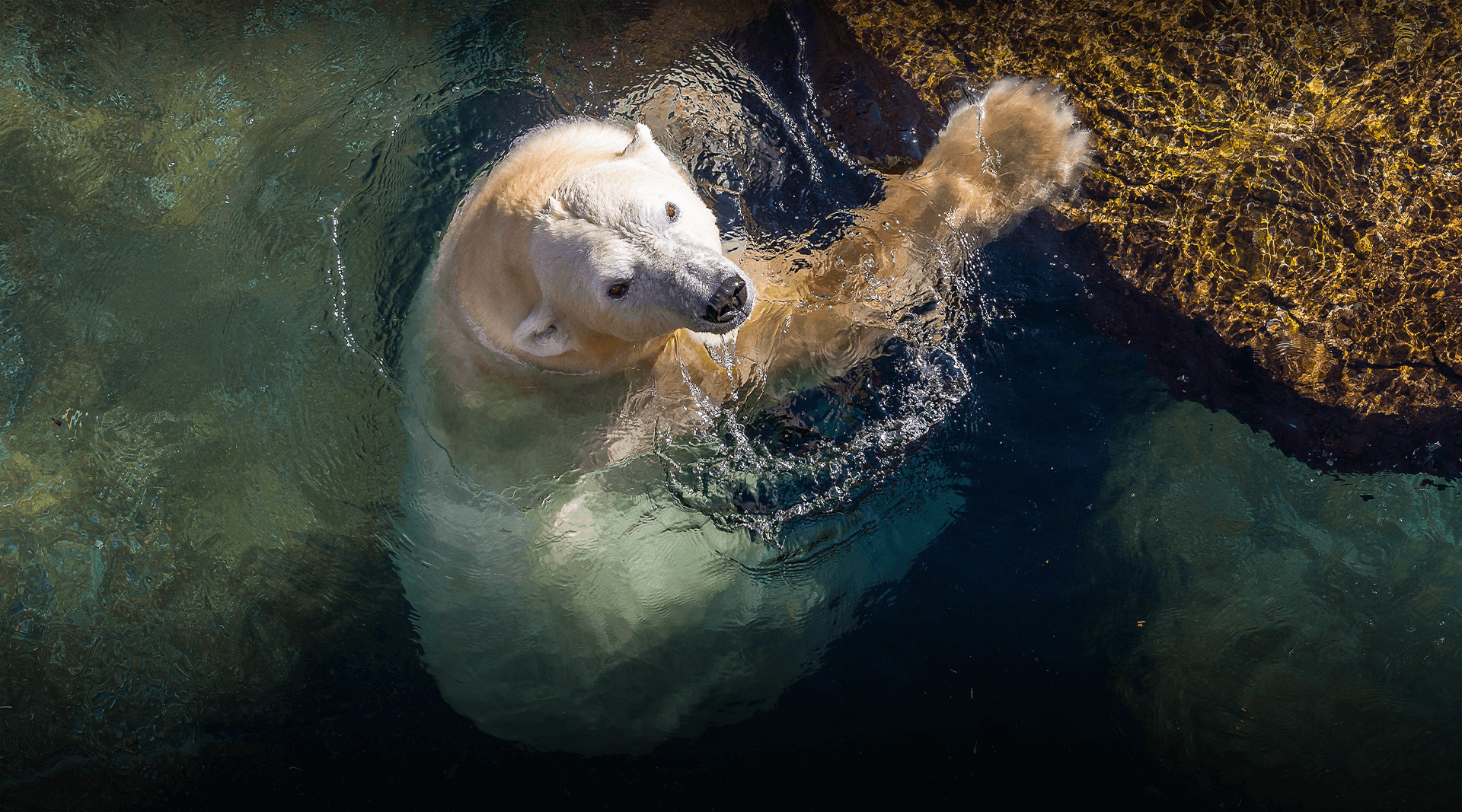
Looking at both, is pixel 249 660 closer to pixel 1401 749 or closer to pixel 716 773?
pixel 716 773

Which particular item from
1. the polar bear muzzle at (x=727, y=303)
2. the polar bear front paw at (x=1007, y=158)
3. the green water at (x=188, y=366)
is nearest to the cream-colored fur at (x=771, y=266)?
the polar bear front paw at (x=1007, y=158)

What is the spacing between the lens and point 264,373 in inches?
119

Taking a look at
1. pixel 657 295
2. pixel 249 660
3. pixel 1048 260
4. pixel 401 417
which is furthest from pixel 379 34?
pixel 1048 260

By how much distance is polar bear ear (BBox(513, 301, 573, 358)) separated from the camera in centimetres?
232

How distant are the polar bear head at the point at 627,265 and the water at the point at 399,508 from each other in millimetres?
805

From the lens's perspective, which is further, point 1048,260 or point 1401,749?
point 1048,260

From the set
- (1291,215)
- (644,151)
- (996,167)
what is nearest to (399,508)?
(644,151)

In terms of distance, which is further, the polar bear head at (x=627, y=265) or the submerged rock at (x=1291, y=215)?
the submerged rock at (x=1291, y=215)

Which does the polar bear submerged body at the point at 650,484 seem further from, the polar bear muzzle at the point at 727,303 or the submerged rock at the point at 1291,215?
the polar bear muzzle at the point at 727,303

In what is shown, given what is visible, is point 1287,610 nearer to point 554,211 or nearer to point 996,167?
point 996,167

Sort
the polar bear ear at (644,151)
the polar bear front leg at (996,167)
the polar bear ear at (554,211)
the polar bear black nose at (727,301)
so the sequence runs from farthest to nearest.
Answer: the polar bear front leg at (996,167)
the polar bear ear at (644,151)
the polar bear ear at (554,211)
the polar bear black nose at (727,301)

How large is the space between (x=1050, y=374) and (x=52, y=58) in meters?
4.50

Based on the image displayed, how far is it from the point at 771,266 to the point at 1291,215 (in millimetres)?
1905

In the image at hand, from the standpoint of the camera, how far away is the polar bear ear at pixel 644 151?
2.46m
